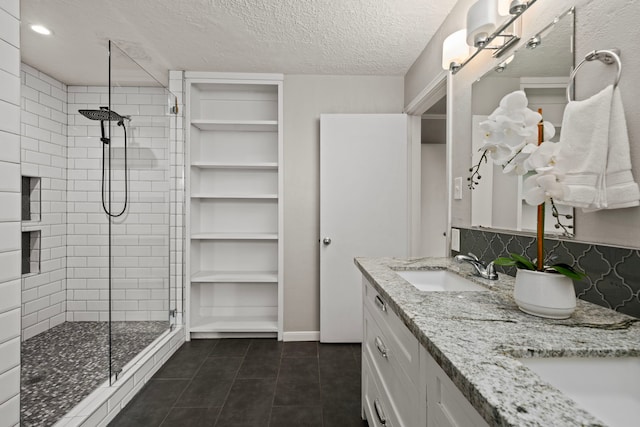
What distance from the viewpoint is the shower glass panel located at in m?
2.09

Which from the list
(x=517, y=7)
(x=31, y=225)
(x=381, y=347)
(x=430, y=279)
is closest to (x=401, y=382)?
(x=381, y=347)

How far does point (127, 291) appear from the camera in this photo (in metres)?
2.21

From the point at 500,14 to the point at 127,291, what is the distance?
283 cm

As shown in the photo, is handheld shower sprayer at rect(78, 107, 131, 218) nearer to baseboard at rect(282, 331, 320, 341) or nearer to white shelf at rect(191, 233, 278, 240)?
white shelf at rect(191, 233, 278, 240)

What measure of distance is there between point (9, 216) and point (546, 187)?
69.6 inches

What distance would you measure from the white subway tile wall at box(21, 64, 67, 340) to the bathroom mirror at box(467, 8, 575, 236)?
282cm

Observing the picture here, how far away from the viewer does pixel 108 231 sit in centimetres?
212

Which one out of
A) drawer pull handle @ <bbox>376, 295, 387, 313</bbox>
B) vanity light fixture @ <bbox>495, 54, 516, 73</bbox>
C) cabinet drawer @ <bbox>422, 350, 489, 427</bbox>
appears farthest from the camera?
vanity light fixture @ <bbox>495, 54, 516, 73</bbox>

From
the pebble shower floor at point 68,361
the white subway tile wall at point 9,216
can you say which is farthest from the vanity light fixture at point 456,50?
the pebble shower floor at point 68,361

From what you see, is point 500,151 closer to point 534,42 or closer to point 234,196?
point 534,42

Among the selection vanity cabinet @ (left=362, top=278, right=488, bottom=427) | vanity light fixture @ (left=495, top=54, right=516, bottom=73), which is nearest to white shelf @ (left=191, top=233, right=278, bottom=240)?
vanity cabinet @ (left=362, top=278, right=488, bottom=427)

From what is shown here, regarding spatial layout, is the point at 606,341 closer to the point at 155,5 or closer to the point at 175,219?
the point at 155,5

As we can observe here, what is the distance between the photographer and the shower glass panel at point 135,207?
209 cm

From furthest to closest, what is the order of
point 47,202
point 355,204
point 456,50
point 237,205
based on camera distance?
point 237,205 < point 355,204 < point 47,202 < point 456,50
